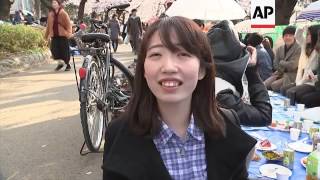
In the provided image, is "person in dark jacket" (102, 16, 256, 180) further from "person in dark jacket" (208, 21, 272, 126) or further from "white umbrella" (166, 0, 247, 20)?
"white umbrella" (166, 0, 247, 20)

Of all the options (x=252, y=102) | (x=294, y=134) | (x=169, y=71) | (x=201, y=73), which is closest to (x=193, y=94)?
(x=201, y=73)

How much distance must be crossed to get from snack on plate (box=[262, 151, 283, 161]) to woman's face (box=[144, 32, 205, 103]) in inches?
63.3

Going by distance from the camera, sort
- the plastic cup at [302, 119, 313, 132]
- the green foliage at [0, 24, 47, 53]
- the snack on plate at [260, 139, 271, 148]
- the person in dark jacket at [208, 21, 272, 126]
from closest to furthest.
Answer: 1. the person in dark jacket at [208, 21, 272, 126]
2. the snack on plate at [260, 139, 271, 148]
3. the plastic cup at [302, 119, 313, 132]
4. the green foliage at [0, 24, 47, 53]

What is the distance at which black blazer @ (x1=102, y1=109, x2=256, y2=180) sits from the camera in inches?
55.9

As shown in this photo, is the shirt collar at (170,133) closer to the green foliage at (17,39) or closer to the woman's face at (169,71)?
the woman's face at (169,71)

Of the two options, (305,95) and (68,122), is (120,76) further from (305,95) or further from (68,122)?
(305,95)

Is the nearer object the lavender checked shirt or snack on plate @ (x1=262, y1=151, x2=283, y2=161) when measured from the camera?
the lavender checked shirt

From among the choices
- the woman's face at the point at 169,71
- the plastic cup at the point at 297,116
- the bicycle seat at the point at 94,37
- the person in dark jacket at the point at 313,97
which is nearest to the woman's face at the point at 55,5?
the bicycle seat at the point at 94,37

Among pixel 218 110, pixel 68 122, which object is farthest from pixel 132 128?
pixel 68 122

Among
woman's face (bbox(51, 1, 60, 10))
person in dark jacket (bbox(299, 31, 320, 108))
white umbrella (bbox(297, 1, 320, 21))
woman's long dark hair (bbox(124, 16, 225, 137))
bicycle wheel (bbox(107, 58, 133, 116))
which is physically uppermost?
woman's face (bbox(51, 1, 60, 10))

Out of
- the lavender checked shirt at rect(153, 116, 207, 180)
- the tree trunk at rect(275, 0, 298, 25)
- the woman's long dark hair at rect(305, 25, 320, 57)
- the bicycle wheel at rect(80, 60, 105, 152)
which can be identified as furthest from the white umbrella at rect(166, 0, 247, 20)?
the tree trunk at rect(275, 0, 298, 25)

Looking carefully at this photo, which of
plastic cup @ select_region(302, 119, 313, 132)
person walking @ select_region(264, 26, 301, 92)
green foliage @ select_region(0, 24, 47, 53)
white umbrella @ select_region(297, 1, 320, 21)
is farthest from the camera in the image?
green foliage @ select_region(0, 24, 47, 53)

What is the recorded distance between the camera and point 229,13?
20.2 feet

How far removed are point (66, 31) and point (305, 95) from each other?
6.10 meters
